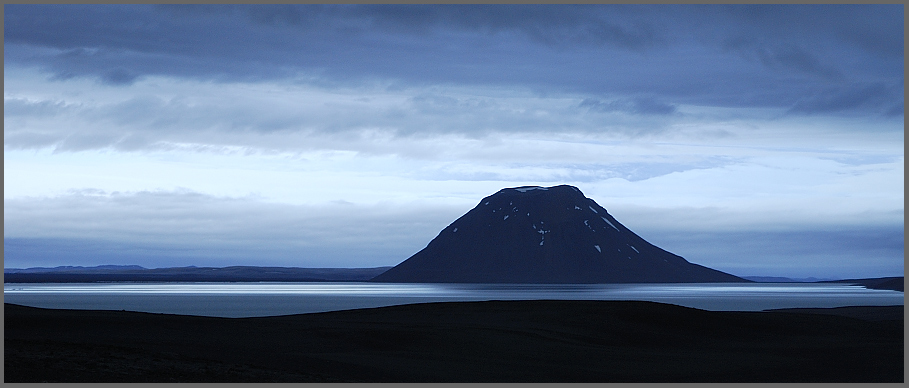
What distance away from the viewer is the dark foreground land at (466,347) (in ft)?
86.1

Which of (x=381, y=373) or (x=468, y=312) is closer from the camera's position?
(x=381, y=373)

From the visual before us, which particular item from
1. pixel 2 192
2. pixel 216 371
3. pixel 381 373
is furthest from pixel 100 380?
pixel 381 373

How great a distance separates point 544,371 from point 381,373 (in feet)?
20.4

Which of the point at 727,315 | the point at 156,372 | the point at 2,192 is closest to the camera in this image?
the point at 2,192

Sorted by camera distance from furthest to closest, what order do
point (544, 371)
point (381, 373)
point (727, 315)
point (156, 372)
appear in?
point (727, 315), point (544, 371), point (381, 373), point (156, 372)

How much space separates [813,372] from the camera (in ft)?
101

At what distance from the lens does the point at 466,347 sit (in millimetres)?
36031

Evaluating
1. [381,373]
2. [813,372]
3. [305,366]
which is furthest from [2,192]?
[813,372]

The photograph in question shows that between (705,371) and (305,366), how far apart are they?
14.4 meters

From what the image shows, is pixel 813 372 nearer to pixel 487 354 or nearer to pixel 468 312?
Answer: pixel 487 354

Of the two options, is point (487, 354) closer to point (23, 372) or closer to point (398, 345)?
point (398, 345)

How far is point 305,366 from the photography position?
92.1 feet

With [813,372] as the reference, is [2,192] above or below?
above

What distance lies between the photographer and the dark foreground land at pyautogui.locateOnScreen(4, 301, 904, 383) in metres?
26.2
